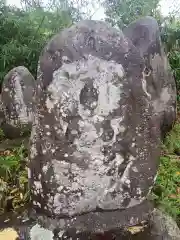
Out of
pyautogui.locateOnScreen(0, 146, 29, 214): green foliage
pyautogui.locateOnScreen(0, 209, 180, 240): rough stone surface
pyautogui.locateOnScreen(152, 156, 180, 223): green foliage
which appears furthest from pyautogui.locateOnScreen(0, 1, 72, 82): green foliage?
pyautogui.locateOnScreen(0, 209, 180, 240): rough stone surface

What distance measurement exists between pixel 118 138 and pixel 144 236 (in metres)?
0.67

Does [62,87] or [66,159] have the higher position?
[62,87]

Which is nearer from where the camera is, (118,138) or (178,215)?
(118,138)

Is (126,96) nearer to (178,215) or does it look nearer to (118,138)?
(118,138)

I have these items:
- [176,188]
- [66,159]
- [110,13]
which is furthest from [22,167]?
[110,13]

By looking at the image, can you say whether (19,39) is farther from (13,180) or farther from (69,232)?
(69,232)

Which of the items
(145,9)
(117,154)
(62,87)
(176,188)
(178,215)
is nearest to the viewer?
(62,87)

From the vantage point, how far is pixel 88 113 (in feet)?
7.26

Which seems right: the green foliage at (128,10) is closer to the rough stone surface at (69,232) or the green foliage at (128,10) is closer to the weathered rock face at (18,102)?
the weathered rock face at (18,102)

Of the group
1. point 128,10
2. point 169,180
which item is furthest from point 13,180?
point 128,10

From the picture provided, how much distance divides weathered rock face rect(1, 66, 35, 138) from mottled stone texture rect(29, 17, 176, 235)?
2.88m

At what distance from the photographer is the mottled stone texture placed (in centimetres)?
215

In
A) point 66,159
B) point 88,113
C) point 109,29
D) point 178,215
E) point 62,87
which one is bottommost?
point 178,215

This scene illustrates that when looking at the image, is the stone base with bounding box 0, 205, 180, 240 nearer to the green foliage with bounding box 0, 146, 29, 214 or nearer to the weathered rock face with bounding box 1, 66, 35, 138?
the green foliage with bounding box 0, 146, 29, 214
